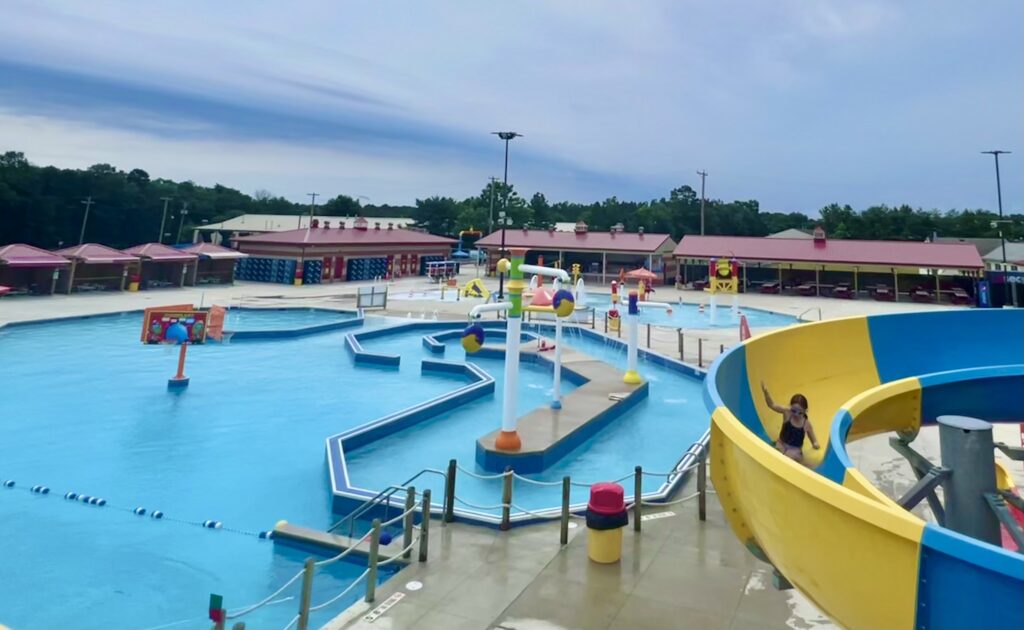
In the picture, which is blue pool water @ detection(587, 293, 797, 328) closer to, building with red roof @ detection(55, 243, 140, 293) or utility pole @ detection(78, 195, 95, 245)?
building with red roof @ detection(55, 243, 140, 293)

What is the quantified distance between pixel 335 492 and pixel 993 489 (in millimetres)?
7794

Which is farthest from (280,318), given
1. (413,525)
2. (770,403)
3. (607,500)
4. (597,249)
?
(770,403)

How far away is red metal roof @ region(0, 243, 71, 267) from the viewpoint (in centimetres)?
2858

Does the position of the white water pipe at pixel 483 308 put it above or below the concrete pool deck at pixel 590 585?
above

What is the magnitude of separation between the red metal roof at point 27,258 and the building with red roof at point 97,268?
0.93m

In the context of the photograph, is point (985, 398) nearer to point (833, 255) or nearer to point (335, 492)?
point (335, 492)

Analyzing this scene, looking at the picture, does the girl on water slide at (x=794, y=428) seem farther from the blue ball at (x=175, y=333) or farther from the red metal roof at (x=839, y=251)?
the red metal roof at (x=839, y=251)

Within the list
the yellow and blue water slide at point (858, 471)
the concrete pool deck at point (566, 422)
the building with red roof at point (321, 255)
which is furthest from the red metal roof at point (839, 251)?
the yellow and blue water slide at point (858, 471)

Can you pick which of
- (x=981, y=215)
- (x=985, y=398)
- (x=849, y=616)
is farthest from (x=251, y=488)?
(x=981, y=215)

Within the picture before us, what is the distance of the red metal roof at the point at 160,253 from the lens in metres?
34.8

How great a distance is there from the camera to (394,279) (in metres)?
47.2

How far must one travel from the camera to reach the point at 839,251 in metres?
39.8

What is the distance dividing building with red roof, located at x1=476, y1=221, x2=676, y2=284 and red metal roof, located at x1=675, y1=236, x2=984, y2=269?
276cm

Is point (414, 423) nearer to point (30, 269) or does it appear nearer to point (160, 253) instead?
point (30, 269)
